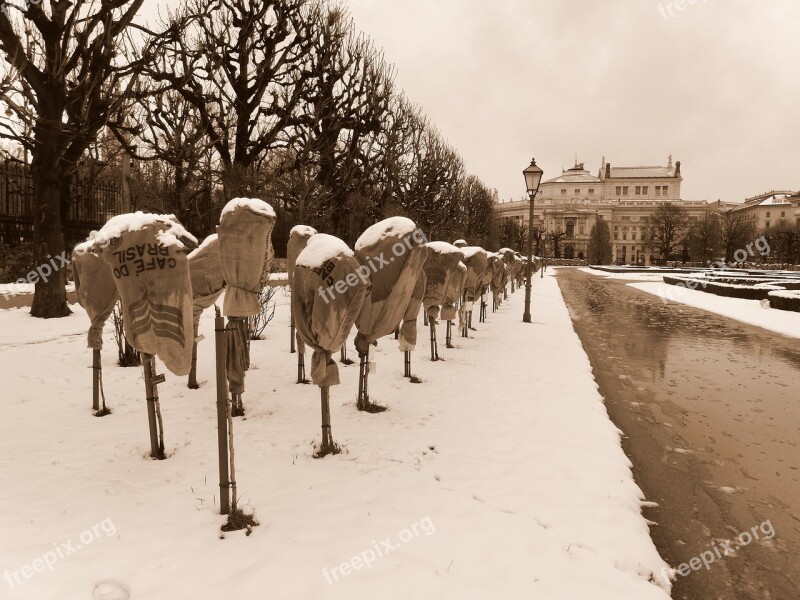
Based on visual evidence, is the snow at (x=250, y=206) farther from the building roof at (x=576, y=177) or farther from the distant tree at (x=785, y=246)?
the building roof at (x=576, y=177)

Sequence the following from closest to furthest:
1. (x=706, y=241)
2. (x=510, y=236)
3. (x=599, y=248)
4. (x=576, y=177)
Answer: (x=706, y=241)
(x=510, y=236)
(x=599, y=248)
(x=576, y=177)

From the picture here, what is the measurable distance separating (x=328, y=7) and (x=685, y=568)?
1984 centimetres

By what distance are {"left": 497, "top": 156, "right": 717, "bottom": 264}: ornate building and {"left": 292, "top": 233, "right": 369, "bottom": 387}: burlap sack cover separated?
101 meters

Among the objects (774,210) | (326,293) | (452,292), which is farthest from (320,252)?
(774,210)

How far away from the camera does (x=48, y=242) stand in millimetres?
11320

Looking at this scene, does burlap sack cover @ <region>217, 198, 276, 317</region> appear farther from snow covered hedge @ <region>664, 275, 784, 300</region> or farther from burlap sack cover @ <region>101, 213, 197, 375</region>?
snow covered hedge @ <region>664, 275, 784, 300</region>

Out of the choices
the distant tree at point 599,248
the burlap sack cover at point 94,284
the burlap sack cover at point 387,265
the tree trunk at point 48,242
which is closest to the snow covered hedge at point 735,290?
the burlap sack cover at point 387,265

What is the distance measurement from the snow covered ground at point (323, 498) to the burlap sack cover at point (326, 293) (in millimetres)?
1242

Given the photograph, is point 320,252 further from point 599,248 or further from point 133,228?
point 599,248

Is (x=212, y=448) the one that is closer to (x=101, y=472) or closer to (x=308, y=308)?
(x=101, y=472)

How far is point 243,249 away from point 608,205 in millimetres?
126456

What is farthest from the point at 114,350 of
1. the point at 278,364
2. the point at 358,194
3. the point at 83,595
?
the point at 358,194

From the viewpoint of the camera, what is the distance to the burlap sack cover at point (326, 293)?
166 inches

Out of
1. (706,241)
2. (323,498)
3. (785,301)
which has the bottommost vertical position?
(323,498)
